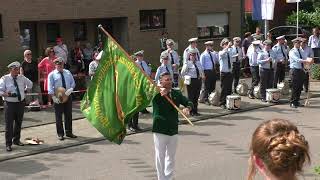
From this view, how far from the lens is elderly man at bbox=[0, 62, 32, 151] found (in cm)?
1241

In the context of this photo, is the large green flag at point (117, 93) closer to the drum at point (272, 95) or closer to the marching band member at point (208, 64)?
the marching band member at point (208, 64)

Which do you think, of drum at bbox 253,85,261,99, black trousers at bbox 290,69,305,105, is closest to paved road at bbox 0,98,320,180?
black trousers at bbox 290,69,305,105

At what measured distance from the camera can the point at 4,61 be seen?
68.9 ft

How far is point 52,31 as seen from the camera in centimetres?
2428

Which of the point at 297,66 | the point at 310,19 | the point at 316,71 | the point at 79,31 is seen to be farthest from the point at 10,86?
the point at 310,19

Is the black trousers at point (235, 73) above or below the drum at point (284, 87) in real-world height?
above

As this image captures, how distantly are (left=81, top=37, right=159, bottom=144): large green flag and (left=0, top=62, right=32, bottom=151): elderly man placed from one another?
377cm

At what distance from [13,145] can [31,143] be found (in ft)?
1.37

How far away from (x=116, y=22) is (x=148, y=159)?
51.0ft

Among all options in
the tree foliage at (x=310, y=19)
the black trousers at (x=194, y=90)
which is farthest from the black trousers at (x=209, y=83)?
the tree foliage at (x=310, y=19)

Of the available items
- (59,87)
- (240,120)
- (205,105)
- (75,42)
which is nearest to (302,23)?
(75,42)

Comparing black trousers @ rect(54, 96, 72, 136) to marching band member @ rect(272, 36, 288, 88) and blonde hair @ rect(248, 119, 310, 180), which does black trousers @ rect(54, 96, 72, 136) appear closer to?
marching band member @ rect(272, 36, 288, 88)

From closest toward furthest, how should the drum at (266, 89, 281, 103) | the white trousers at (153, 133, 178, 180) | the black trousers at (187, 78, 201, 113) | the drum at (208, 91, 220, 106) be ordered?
the white trousers at (153, 133, 178, 180) → the black trousers at (187, 78, 201, 113) → the drum at (208, 91, 220, 106) → the drum at (266, 89, 281, 103)

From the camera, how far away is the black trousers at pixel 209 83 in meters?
17.5
